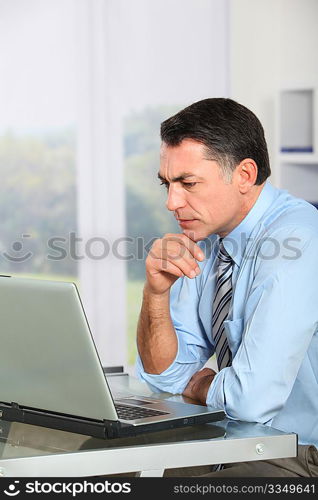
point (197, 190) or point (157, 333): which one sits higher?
point (197, 190)

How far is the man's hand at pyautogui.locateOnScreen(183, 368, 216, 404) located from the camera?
1820mm

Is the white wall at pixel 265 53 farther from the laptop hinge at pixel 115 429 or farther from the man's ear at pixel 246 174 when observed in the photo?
the laptop hinge at pixel 115 429

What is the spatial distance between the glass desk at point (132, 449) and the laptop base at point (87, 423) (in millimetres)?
10

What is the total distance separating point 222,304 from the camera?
199 cm

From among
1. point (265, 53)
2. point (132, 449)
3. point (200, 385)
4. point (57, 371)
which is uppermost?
point (265, 53)

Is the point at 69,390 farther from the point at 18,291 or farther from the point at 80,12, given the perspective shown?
the point at 80,12

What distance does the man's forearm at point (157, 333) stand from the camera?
198 centimetres

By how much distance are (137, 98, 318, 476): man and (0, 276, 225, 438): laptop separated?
0.17 metres

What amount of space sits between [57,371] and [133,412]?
0.20 metres

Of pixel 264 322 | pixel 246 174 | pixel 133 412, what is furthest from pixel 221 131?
pixel 133 412

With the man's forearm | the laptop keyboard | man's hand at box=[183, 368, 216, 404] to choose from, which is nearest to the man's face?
the man's forearm

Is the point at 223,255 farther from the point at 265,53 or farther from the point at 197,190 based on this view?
the point at 265,53
